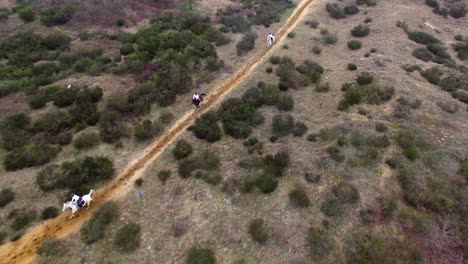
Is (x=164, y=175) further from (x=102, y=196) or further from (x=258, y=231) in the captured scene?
(x=258, y=231)

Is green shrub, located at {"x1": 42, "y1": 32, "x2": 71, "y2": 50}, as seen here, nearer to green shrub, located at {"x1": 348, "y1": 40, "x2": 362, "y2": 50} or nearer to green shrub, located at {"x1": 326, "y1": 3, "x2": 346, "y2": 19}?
green shrub, located at {"x1": 348, "y1": 40, "x2": 362, "y2": 50}

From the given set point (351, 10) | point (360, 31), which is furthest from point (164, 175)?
point (351, 10)

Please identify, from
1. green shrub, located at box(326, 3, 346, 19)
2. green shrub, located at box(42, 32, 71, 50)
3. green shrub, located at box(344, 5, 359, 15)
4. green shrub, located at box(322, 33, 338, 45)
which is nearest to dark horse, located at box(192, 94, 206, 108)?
green shrub, located at box(42, 32, 71, 50)

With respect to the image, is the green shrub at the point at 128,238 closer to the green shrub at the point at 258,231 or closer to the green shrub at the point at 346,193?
the green shrub at the point at 258,231

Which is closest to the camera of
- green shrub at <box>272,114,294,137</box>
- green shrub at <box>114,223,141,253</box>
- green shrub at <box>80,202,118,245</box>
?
green shrub at <box>114,223,141,253</box>

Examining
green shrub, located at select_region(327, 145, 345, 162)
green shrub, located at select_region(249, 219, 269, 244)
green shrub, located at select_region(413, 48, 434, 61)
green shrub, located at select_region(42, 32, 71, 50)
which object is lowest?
green shrub, located at select_region(413, 48, 434, 61)
